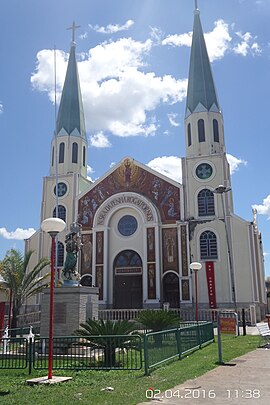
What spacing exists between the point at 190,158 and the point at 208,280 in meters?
9.91

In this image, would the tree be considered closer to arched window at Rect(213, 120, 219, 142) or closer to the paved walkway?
the paved walkway

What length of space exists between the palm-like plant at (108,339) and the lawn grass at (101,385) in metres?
0.79

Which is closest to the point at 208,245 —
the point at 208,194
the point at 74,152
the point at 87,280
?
the point at 208,194

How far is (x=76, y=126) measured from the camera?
125ft

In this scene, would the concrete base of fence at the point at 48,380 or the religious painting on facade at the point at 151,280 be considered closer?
the concrete base of fence at the point at 48,380

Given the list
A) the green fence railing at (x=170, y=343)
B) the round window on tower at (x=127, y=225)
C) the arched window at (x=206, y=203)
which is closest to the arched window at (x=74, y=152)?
the round window on tower at (x=127, y=225)

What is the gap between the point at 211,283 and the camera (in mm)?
28875

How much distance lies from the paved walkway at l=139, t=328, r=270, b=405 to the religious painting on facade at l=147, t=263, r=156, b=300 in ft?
64.8

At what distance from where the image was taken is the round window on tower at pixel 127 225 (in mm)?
32469

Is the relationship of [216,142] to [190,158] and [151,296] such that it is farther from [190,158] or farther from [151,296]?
[151,296]

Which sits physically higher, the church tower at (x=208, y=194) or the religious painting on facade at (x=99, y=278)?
the church tower at (x=208, y=194)

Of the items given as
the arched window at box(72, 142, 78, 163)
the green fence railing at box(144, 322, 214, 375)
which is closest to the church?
the arched window at box(72, 142, 78, 163)

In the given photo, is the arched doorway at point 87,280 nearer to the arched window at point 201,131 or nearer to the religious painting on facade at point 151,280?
the religious painting on facade at point 151,280

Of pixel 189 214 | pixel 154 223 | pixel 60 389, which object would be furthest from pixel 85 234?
pixel 60 389
